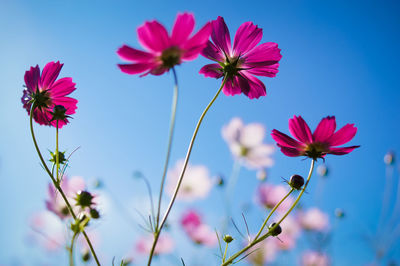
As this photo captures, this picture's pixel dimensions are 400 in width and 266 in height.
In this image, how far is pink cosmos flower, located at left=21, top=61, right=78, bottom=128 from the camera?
55cm

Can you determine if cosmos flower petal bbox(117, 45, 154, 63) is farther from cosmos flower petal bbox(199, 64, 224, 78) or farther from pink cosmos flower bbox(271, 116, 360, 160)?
pink cosmos flower bbox(271, 116, 360, 160)

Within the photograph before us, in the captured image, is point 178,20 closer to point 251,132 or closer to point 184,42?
point 184,42

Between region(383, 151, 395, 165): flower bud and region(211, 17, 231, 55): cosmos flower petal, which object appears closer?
region(211, 17, 231, 55): cosmos flower petal

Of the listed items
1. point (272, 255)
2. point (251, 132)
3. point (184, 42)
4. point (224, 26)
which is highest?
point (251, 132)

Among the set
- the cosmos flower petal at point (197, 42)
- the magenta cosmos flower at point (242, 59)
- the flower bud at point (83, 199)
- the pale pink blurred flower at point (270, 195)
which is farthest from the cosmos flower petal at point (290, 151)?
the pale pink blurred flower at point (270, 195)

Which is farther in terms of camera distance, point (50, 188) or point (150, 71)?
point (50, 188)

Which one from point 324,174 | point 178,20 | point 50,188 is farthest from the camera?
point 324,174

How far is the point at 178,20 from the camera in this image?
43 cm

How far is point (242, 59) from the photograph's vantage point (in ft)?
1.92

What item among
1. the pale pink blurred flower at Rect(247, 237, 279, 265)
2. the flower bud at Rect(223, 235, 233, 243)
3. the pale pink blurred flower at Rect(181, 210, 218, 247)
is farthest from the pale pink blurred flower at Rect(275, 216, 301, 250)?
the flower bud at Rect(223, 235, 233, 243)

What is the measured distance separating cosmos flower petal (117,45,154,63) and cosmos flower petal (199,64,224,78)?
13 centimetres

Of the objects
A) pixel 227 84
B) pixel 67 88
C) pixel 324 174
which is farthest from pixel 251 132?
pixel 67 88

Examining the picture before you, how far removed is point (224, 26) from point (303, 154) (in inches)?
11.0

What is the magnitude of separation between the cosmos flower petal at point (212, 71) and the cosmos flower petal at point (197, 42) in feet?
0.45
